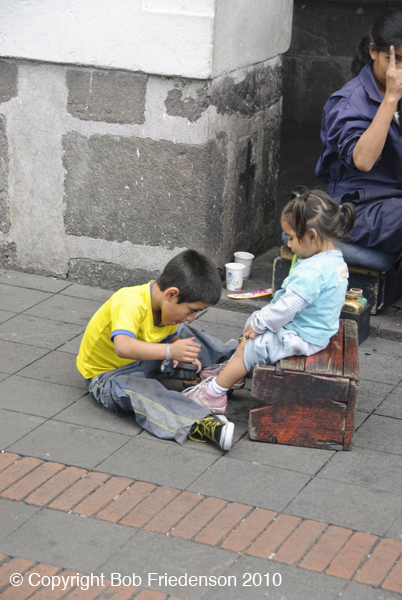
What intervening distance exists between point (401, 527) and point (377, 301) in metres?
1.85

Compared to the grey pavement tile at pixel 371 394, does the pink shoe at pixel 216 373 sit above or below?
above

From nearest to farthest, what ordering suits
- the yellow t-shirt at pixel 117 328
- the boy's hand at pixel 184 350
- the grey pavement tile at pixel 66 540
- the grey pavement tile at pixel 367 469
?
the grey pavement tile at pixel 66 540 < the grey pavement tile at pixel 367 469 < the boy's hand at pixel 184 350 < the yellow t-shirt at pixel 117 328

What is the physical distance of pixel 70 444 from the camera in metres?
3.24

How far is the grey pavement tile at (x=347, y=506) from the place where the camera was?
2793 millimetres

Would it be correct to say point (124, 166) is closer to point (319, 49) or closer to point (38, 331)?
point (38, 331)

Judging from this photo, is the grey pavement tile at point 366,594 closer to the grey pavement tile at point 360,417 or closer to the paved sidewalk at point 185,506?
the paved sidewalk at point 185,506

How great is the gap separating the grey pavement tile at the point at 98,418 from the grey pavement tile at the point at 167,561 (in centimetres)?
75

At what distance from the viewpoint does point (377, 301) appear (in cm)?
441

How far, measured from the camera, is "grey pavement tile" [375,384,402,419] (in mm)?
3549

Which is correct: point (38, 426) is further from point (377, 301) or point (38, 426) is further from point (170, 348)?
point (377, 301)

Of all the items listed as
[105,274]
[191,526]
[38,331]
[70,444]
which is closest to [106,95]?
[105,274]

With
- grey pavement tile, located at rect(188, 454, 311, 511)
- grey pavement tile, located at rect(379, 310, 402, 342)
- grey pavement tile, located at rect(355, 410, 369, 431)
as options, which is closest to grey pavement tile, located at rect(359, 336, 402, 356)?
grey pavement tile, located at rect(379, 310, 402, 342)

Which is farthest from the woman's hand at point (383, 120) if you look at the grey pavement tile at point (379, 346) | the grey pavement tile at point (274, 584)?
the grey pavement tile at point (274, 584)

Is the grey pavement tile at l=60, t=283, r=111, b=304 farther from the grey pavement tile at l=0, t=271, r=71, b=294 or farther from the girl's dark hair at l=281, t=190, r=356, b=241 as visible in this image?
the girl's dark hair at l=281, t=190, r=356, b=241
